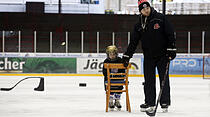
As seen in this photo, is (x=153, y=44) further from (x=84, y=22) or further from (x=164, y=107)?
(x=84, y=22)

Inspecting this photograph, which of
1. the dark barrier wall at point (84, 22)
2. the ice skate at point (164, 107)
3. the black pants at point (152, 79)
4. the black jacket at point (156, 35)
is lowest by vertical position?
the ice skate at point (164, 107)

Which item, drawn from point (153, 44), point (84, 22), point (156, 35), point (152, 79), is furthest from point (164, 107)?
point (84, 22)

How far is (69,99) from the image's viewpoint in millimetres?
10344

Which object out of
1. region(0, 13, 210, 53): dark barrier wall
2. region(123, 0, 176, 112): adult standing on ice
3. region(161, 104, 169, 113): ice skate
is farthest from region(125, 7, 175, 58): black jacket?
region(0, 13, 210, 53): dark barrier wall

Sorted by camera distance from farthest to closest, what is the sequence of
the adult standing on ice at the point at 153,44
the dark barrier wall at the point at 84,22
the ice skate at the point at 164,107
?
the dark barrier wall at the point at 84,22, the ice skate at the point at 164,107, the adult standing on ice at the point at 153,44

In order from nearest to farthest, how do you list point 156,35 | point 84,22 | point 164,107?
point 156,35 < point 164,107 < point 84,22

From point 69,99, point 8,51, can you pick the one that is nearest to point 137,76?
point 8,51

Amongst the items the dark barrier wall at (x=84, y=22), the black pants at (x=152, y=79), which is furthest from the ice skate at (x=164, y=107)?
the dark barrier wall at (x=84, y=22)

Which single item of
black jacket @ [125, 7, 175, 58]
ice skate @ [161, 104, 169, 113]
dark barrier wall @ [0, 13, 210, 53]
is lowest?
ice skate @ [161, 104, 169, 113]

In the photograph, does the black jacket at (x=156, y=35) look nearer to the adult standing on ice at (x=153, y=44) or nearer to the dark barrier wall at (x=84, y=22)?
the adult standing on ice at (x=153, y=44)

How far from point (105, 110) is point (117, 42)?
14.2 meters

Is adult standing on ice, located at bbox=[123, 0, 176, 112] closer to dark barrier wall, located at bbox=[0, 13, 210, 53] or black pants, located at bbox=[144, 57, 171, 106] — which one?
black pants, located at bbox=[144, 57, 171, 106]

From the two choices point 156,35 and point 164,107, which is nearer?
point 156,35

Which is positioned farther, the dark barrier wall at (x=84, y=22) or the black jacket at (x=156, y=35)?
the dark barrier wall at (x=84, y=22)
